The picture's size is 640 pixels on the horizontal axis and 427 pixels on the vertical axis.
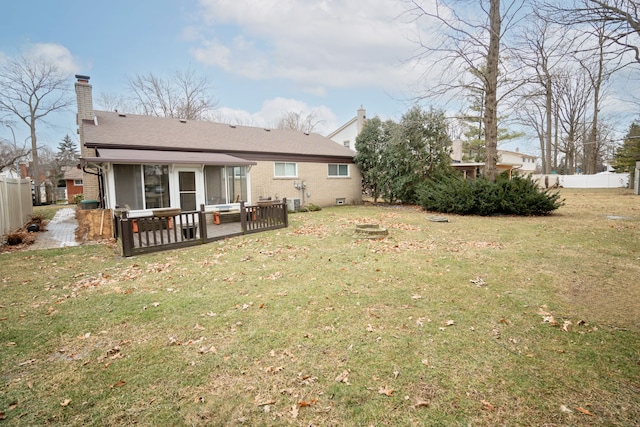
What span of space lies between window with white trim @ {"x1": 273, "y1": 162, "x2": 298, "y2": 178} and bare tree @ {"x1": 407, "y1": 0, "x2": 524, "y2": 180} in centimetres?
837

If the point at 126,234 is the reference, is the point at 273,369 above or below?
below

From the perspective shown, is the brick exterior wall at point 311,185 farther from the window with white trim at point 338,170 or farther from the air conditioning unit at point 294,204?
the air conditioning unit at point 294,204

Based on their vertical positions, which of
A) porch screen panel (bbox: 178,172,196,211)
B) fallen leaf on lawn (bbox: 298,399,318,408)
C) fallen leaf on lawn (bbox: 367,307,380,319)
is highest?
porch screen panel (bbox: 178,172,196,211)

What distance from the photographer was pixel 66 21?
16.1 meters

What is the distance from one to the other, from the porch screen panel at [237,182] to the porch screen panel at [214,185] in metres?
0.35

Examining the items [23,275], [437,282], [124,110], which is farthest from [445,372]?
[124,110]

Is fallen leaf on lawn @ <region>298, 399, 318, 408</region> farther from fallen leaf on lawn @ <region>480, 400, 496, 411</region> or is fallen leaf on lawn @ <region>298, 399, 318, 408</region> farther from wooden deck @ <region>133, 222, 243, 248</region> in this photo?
wooden deck @ <region>133, 222, 243, 248</region>

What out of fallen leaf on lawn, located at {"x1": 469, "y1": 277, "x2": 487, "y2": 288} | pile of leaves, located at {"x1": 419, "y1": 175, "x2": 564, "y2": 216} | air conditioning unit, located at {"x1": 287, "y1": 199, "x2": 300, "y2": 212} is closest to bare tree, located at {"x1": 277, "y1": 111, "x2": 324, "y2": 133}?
air conditioning unit, located at {"x1": 287, "y1": 199, "x2": 300, "y2": 212}

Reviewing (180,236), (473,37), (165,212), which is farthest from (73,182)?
→ (473,37)

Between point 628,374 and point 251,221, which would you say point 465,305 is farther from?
point 251,221

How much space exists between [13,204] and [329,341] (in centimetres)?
1422

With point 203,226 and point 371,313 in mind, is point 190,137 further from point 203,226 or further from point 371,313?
point 371,313

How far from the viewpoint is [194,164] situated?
12.8m

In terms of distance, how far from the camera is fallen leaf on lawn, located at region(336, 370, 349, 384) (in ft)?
9.55
